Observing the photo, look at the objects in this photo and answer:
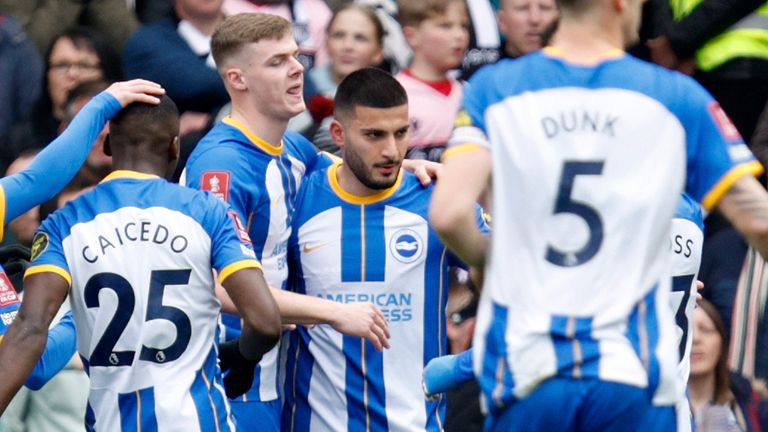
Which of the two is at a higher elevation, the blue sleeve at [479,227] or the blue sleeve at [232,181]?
the blue sleeve at [232,181]

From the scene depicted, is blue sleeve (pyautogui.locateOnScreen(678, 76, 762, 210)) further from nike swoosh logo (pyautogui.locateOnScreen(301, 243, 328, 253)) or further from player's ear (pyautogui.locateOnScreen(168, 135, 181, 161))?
nike swoosh logo (pyautogui.locateOnScreen(301, 243, 328, 253))

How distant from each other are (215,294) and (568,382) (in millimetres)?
2017

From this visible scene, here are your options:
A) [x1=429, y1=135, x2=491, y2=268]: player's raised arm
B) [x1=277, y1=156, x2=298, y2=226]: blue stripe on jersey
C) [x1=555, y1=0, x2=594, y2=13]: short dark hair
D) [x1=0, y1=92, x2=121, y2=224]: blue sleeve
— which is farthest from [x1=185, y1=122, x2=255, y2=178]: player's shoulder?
[x1=555, y1=0, x2=594, y2=13]: short dark hair

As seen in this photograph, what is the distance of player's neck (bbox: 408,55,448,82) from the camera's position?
400 inches

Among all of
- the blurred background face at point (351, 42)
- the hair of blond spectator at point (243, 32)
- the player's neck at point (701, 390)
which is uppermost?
the blurred background face at point (351, 42)

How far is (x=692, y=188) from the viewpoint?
5.18m

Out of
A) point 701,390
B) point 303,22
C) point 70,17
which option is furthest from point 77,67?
point 701,390

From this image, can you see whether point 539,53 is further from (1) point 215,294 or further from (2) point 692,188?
(1) point 215,294

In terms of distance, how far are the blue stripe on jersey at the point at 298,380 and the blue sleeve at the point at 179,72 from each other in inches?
106

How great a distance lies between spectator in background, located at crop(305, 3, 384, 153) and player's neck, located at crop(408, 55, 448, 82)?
1.08 ft

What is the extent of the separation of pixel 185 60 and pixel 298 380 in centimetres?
301

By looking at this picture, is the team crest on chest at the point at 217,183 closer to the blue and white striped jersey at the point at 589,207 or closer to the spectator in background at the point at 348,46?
the blue and white striped jersey at the point at 589,207

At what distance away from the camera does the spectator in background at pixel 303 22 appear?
1049 centimetres

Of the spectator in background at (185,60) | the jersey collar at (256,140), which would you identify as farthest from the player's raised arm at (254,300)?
the spectator in background at (185,60)
